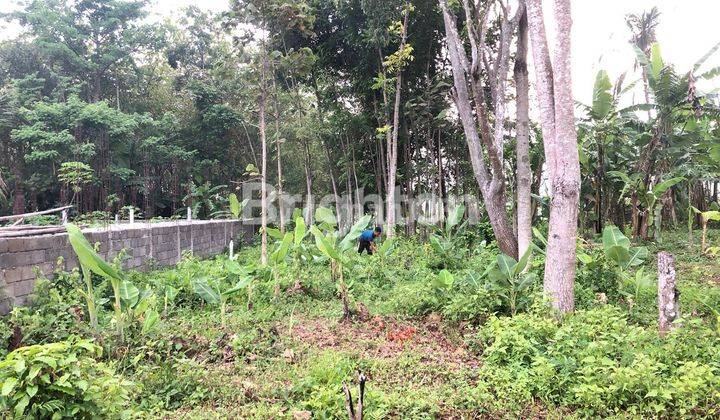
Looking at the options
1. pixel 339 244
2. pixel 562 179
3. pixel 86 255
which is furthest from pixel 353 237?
pixel 86 255

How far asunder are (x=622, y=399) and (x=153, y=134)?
18765 millimetres

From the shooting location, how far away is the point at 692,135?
8.64 metres

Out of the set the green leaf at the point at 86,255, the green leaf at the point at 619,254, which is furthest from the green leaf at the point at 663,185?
the green leaf at the point at 86,255

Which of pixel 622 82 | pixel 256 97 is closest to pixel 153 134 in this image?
pixel 256 97

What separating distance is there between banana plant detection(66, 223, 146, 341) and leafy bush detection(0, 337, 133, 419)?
157 cm

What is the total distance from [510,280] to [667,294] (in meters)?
1.51

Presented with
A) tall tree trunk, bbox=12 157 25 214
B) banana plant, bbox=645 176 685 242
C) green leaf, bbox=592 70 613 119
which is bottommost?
banana plant, bbox=645 176 685 242

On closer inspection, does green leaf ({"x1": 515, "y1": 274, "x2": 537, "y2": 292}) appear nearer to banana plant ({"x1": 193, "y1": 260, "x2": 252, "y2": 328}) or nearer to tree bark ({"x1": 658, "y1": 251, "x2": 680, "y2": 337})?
tree bark ({"x1": 658, "y1": 251, "x2": 680, "y2": 337})

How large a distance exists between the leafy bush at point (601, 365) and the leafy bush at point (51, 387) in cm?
266

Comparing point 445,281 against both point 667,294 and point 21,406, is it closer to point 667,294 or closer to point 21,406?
point 667,294

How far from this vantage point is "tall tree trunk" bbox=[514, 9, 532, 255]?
5816 mm

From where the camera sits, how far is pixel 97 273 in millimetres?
4027

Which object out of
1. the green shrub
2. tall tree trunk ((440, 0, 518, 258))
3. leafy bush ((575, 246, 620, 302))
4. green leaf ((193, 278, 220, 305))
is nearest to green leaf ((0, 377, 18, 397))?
the green shrub

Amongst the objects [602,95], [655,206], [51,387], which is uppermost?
[602,95]
